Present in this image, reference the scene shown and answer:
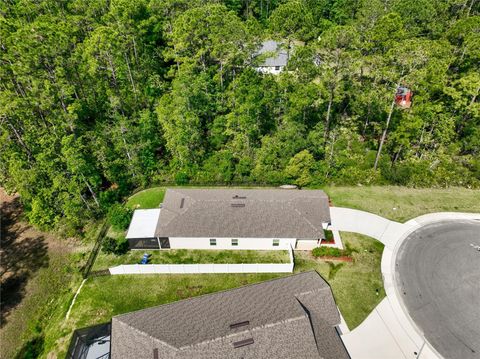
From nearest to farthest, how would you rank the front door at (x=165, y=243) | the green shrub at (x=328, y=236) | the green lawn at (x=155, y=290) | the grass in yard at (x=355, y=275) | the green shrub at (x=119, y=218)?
the green lawn at (x=155, y=290) < the grass in yard at (x=355, y=275) < the front door at (x=165, y=243) < the green shrub at (x=328, y=236) < the green shrub at (x=119, y=218)

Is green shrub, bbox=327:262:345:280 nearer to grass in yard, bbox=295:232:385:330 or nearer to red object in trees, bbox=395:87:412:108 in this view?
grass in yard, bbox=295:232:385:330

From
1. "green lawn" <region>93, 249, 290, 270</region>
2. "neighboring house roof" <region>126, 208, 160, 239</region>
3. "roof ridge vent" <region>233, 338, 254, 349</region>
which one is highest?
"roof ridge vent" <region>233, 338, 254, 349</region>

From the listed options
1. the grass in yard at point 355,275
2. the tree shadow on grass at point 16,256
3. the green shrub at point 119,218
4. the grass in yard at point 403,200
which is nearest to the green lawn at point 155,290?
the grass in yard at point 355,275

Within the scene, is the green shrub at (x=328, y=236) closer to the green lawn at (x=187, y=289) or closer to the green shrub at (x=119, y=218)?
the green lawn at (x=187, y=289)

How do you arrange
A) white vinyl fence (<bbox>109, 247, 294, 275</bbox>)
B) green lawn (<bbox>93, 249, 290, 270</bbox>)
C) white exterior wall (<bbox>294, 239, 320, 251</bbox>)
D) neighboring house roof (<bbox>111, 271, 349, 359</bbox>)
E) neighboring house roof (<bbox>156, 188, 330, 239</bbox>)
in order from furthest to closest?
white exterior wall (<bbox>294, 239, 320, 251</bbox>), green lawn (<bbox>93, 249, 290, 270</bbox>), neighboring house roof (<bbox>156, 188, 330, 239</bbox>), white vinyl fence (<bbox>109, 247, 294, 275</bbox>), neighboring house roof (<bbox>111, 271, 349, 359</bbox>)

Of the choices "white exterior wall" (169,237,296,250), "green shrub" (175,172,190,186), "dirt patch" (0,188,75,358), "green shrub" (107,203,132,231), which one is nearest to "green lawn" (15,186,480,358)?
"dirt patch" (0,188,75,358)

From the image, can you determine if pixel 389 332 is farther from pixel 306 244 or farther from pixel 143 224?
pixel 143 224

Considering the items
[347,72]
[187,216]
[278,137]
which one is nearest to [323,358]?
[187,216]
